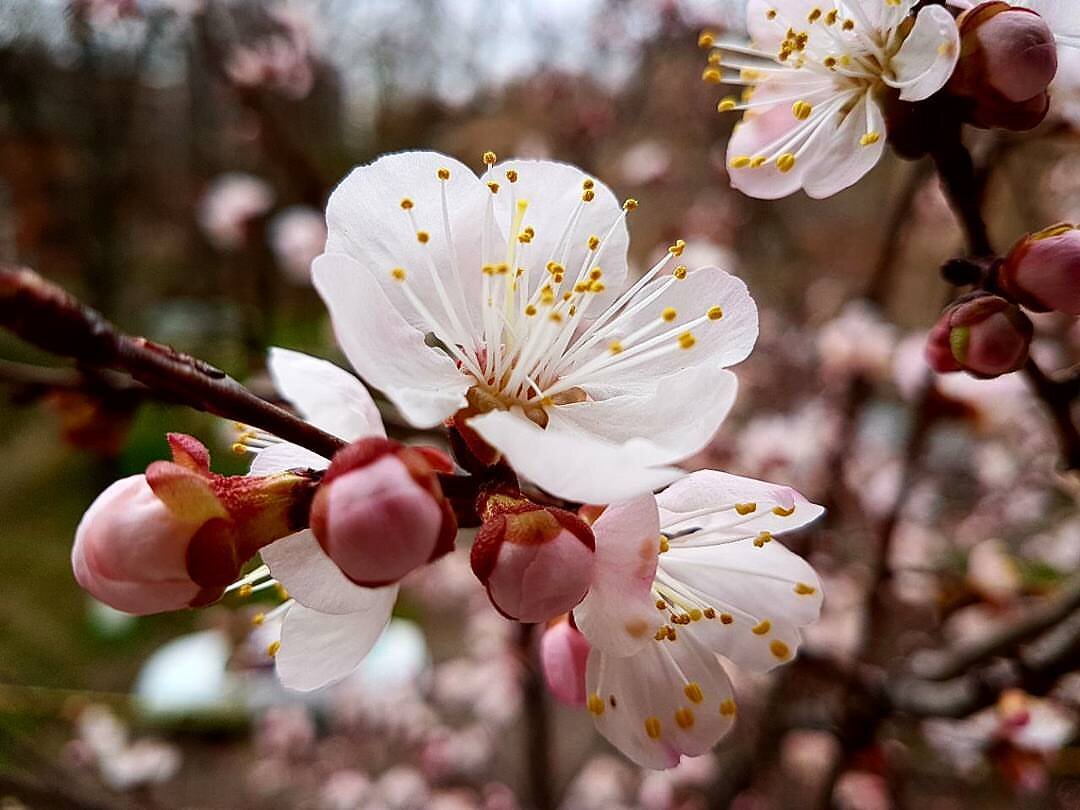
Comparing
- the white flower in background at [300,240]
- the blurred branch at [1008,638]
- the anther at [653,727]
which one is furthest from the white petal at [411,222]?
the white flower in background at [300,240]

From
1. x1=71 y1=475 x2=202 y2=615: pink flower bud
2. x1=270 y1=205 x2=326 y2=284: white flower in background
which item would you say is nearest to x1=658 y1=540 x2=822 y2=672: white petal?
x1=71 y1=475 x2=202 y2=615: pink flower bud

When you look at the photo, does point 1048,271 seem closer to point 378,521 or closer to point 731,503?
point 731,503

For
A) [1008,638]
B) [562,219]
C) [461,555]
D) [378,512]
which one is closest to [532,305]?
[562,219]

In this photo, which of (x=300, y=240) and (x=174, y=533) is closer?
Result: (x=174, y=533)

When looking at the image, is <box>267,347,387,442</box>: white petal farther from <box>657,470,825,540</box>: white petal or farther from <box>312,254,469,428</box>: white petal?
<box>657,470,825,540</box>: white petal

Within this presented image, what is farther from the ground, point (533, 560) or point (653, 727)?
point (533, 560)

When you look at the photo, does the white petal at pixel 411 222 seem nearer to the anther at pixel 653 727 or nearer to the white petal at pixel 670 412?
the white petal at pixel 670 412

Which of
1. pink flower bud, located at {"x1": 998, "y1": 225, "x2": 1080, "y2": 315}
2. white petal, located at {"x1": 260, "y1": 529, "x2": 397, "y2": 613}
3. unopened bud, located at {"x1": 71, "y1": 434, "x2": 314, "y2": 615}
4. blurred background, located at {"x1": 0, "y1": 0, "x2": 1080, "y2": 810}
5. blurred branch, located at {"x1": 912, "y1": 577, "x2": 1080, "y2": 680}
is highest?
pink flower bud, located at {"x1": 998, "y1": 225, "x2": 1080, "y2": 315}

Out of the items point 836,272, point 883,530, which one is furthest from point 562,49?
point 883,530
